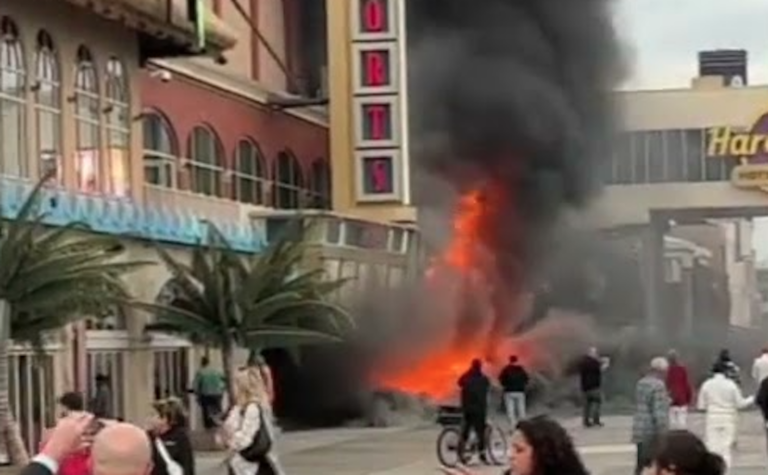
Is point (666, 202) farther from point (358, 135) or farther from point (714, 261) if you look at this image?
point (714, 261)

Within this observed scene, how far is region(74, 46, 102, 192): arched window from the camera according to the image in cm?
3372

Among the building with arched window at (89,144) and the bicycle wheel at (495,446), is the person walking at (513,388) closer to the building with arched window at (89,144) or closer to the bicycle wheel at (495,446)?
the bicycle wheel at (495,446)

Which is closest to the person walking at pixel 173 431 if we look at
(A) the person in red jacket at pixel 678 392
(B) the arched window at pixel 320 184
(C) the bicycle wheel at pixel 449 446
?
(A) the person in red jacket at pixel 678 392

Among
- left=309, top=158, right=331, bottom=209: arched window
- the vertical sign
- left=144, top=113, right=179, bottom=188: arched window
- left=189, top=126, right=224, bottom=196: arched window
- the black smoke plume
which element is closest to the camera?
left=144, top=113, right=179, bottom=188: arched window

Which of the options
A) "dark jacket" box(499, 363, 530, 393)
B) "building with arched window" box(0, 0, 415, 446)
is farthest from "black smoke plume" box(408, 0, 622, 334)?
"dark jacket" box(499, 363, 530, 393)

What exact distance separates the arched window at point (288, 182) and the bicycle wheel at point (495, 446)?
22.1 metres

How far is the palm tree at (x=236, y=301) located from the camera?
1257 inches

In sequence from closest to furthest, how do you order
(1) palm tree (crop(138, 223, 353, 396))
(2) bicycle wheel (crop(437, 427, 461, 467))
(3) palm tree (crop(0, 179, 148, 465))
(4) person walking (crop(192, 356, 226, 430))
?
(3) palm tree (crop(0, 179, 148, 465)) < (2) bicycle wheel (crop(437, 427, 461, 467)) < (1) palm tree (crop(138, 223, 353, 396)) < (4) person walking (crop(192, 356, 226, 430))

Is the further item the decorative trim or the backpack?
the decorative trim

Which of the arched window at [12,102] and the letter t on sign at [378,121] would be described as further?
the letter t on sign at [378,121]

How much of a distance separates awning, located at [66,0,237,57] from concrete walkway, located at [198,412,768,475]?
746 cm

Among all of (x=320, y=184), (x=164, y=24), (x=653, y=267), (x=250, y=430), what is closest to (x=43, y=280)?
(x=250, y=430)

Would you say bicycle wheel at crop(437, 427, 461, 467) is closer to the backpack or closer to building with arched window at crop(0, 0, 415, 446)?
building with arched window at crop(0, 0, 415, 446)

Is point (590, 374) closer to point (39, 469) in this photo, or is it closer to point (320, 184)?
point (320, 184)
